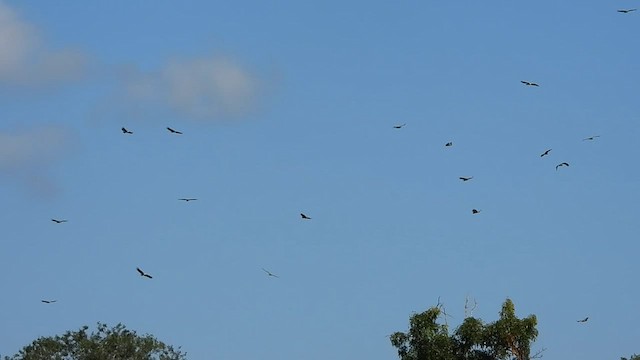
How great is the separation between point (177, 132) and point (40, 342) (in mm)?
60285

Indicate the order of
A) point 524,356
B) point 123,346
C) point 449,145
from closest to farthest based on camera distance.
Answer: point 449,145 < point 524,356 < point 123,346

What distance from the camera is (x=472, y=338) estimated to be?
2638 inches

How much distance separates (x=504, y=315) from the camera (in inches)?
Answer: 2635

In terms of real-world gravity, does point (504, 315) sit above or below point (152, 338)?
above

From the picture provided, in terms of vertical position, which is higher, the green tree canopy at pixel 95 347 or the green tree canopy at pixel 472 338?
the green tree canopy at pixel 472 338

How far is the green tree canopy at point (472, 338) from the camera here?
6638 cm

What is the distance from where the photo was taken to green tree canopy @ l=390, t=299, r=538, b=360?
66.4 meters

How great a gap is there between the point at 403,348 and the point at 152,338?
38.1 meters

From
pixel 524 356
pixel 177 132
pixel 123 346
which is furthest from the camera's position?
pixel 123 346

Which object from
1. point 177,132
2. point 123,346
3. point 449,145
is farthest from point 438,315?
point 123,346

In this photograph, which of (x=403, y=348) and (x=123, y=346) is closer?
(x=403, y=348)

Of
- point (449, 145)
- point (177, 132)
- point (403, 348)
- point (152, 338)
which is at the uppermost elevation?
point (177, 132)

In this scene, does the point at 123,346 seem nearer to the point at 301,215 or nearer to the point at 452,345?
the point at 452,345

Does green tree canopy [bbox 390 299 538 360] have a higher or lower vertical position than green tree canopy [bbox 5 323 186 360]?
higher
